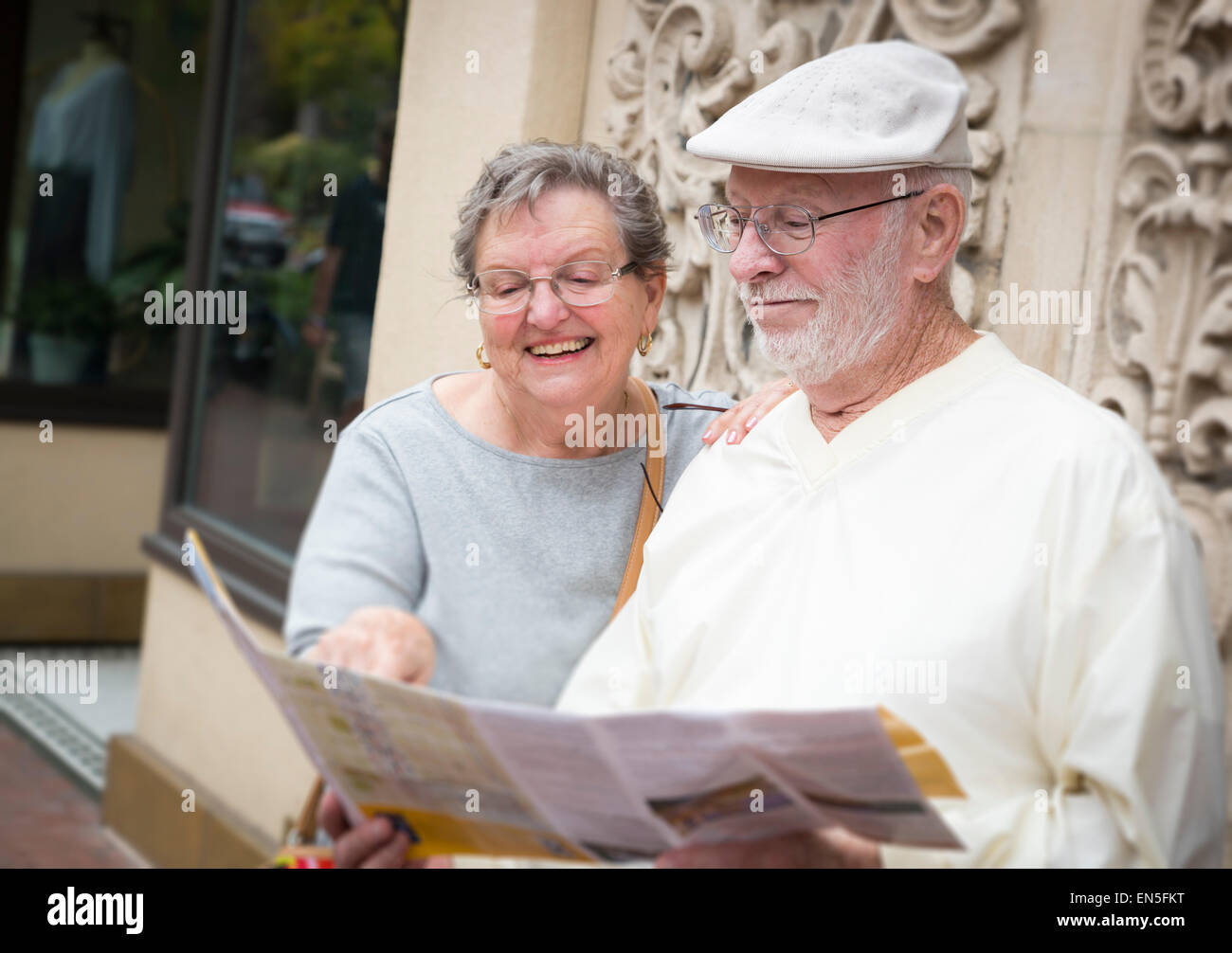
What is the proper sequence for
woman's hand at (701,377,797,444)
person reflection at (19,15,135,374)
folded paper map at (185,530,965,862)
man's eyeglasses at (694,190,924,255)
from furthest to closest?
person reflection at (19,15,135,374) < woman's hand at (701,377,797,444) < man's eyeglasses at (694,190,924,255) < folded paper map at (185,530,965,862)

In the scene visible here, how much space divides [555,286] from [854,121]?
0.46 m

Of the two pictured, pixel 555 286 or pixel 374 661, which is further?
pixel 555 286

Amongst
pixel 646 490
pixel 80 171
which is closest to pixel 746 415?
pixel 646 490

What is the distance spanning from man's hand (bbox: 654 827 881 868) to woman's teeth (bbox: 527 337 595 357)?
0.73 metres

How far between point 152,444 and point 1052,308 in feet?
20.9

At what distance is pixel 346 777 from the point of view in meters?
1.66

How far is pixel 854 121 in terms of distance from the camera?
1.79m

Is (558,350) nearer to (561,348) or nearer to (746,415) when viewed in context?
(561,348)

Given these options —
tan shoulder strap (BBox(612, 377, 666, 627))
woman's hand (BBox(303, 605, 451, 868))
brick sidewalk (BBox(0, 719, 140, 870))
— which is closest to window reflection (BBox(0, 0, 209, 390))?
brick sidewalk (BBox(0, 719, 140, 870))

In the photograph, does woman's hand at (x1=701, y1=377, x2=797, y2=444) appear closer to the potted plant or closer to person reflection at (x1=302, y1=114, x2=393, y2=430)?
person reflection at (x1=302, y1=114, x2=393, y2=430)

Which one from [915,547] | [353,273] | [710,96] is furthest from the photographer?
[353,273]

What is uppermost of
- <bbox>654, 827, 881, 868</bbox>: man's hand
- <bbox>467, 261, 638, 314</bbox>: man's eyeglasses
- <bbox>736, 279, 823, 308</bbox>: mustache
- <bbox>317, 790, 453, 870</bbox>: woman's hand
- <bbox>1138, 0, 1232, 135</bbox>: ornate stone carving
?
<bbox>1138, 0, 1232, 135</bbox>: ornate stone carving

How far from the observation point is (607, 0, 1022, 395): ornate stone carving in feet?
8.59

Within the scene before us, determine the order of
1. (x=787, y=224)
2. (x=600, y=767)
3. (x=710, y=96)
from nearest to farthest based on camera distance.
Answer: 1. (x=600, y=767)
2. (x=787, y=224)
3. (x=710, y=96)
